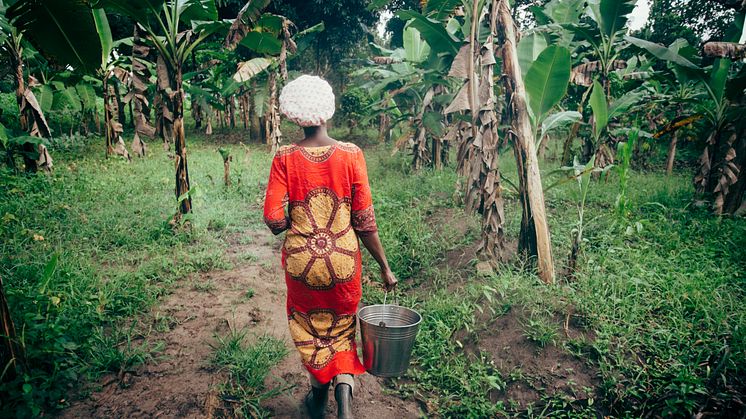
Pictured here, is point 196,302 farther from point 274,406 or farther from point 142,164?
point 142,164

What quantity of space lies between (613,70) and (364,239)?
677 cm

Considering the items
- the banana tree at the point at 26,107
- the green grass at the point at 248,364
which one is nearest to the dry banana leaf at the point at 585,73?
the green grass at the point at 248,364

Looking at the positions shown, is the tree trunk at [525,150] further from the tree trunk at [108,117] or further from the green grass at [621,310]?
the tree trunk at [108,117]

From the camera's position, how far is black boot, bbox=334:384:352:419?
2260 millimetres

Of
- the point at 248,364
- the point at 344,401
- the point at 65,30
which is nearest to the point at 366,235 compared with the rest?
the point at 344,401

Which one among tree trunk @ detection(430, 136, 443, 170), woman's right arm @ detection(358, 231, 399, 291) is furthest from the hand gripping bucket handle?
tree trunk @ detection(430, 136, 443, 170)

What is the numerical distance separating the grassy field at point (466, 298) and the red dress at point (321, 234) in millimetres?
791

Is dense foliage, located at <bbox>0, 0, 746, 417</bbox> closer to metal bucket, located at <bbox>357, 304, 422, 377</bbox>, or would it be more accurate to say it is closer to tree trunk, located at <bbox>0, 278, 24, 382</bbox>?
tree trunk, located at <bbox>0, 278, 24, 382</bbox>

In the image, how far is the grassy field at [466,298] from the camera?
8.73ft

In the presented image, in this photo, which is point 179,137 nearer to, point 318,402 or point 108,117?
point 318,402

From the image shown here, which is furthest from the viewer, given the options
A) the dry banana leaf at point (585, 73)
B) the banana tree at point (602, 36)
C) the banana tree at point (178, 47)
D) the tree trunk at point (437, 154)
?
the tree trunk at point (437, 154)

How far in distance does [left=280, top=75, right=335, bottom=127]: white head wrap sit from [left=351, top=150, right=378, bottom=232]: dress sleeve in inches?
11.9

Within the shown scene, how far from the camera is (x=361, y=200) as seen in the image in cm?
235

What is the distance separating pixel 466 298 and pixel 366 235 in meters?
1.74
